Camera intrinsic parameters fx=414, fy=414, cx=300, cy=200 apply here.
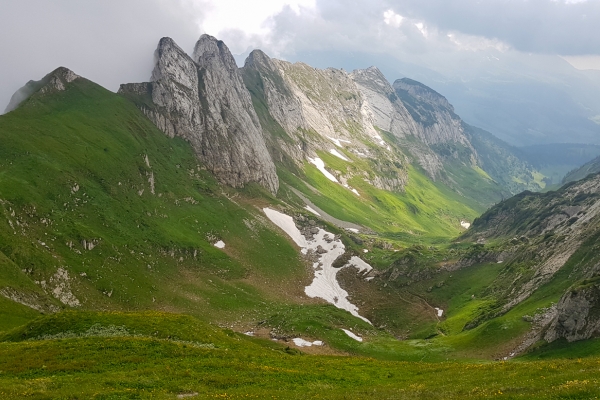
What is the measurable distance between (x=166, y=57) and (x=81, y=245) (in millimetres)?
105155

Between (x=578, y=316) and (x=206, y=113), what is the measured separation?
13990 centimetres

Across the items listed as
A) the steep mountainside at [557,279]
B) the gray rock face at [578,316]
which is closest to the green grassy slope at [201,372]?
the gray rock face at [578,316]

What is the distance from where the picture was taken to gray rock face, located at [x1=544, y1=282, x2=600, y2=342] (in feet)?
167

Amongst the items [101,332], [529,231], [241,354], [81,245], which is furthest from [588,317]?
[529,231]

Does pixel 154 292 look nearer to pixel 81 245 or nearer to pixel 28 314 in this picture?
pixel 81 245

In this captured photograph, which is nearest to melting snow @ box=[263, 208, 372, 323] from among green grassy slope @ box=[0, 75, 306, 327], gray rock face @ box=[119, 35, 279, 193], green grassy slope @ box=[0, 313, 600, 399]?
green grassy slope @ box=[0, 75, 306, 327]

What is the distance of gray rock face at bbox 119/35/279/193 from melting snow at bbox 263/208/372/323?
80.4 feet

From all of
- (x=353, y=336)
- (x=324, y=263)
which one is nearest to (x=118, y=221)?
(x=353, y=336)

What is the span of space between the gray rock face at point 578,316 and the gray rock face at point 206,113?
116836 mm

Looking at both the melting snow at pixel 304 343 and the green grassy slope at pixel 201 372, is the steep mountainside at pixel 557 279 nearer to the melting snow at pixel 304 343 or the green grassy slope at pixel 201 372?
the green grassy slope at pixel 201 372

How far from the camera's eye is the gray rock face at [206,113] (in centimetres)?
15062

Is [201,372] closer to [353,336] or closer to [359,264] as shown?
[353,336]

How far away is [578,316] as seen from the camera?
52.0 m

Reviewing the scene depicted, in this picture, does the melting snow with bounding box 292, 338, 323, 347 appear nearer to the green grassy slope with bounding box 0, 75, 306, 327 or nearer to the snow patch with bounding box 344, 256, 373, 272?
the green grassy slope with bounding box 0, 75, 306, 327
